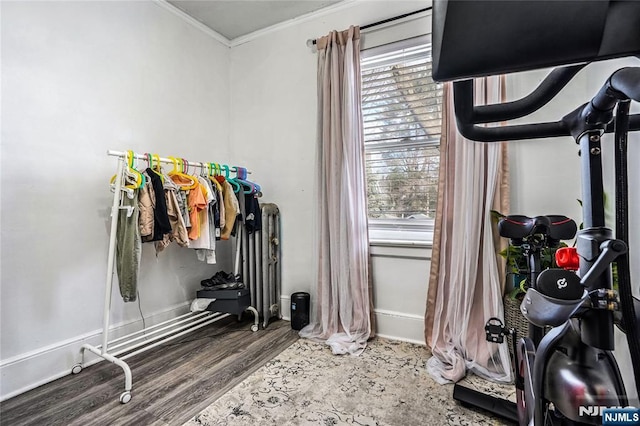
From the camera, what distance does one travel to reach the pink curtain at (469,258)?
1.86 meters

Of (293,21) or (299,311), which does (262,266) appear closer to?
(299,311)

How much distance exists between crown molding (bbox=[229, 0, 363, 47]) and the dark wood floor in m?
2.66

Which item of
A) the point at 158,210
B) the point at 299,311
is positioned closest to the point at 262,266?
the point at 299,311

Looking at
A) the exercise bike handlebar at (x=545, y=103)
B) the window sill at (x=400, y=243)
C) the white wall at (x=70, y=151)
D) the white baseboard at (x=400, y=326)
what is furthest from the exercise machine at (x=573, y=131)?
the white wall at (x=70, y=151)

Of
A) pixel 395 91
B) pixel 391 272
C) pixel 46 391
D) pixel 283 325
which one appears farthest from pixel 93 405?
pixel 395 91

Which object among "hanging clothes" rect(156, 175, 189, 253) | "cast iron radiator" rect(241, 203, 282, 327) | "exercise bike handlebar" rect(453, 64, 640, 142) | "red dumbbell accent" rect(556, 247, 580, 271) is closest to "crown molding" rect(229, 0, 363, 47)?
"cast iron radiator" rect(241, 203, 282, 327)

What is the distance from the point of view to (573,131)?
0.67m

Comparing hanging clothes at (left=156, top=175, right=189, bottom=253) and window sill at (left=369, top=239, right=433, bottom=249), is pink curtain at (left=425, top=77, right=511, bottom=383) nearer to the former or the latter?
window sill at (left=369, top=239, right=433, bottom=249)

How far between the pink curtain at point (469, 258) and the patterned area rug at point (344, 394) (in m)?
0.13

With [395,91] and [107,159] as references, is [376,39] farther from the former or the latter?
[107,159]

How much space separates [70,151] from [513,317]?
287 cm

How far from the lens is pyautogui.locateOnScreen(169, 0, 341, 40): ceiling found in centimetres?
253

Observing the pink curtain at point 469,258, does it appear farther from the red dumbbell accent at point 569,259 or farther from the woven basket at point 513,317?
the red dumbbell accent at point 569,259

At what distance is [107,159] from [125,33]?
0.93 m
